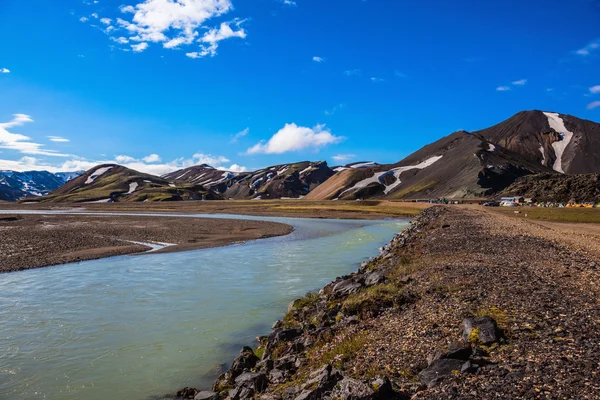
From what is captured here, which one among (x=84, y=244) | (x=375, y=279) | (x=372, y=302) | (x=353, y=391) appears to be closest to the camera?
(x=353, y=391)

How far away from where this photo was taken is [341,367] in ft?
29.7

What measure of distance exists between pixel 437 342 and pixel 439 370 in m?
1.78

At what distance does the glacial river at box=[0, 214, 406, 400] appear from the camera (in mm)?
11789

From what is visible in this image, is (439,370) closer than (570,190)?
Yes

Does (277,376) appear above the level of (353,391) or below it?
below

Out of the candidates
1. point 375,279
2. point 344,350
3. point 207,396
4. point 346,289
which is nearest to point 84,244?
point 346,289

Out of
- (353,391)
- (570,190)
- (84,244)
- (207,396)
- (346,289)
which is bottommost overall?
(84,244)

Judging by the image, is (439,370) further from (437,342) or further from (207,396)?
(207,396)

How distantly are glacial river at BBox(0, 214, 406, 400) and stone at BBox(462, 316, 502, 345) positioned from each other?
769cm

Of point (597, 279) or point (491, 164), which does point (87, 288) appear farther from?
point (491, 164)

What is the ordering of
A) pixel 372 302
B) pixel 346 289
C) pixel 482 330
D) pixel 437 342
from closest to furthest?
1. pixel 482 330
2. pixel 437 342
3. pixel 372 302
4. pixel 346 289

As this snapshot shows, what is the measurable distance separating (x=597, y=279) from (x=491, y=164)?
202 m

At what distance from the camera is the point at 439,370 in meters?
7.70

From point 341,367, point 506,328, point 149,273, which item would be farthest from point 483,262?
point 149,273
